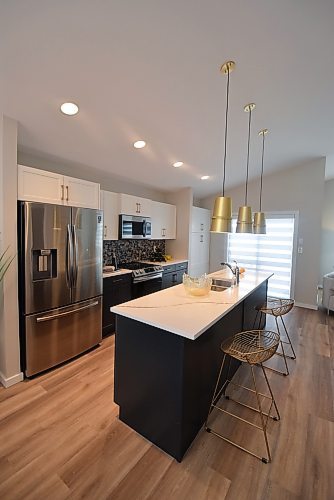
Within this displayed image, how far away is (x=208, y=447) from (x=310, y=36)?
122 inches

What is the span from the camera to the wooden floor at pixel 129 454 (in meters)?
1.41

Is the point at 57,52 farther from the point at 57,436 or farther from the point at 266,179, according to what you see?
the point at 266,179

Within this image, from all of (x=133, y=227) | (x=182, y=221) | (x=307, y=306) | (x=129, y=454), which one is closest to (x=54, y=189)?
(x=133, y=227)

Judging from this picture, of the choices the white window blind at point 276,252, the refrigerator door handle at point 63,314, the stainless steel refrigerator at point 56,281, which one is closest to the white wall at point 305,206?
the white window blind at point 276,252

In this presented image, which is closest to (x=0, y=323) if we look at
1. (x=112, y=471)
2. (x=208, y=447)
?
(x=112, y=471)

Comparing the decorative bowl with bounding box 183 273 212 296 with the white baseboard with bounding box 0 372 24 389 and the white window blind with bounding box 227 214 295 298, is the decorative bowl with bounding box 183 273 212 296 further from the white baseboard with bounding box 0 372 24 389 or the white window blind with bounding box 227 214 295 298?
the white window blind with bounding box 227 214 295 298

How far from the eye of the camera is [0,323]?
227 centimetres

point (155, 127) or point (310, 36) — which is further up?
point (310, 36)

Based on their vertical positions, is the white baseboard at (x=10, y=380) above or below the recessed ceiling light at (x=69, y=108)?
below

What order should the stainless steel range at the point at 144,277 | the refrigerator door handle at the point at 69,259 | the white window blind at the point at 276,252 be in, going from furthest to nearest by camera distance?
the white window blind at the point at 276,252 < the stainless steel range at the point at 144,277 < the refrigerator door handle at the point at 69,259

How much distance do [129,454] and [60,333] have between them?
1.41 meters

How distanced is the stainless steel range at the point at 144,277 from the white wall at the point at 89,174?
1.36m

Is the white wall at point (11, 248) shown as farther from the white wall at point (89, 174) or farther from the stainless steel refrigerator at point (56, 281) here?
the white wall at point (89, 174)

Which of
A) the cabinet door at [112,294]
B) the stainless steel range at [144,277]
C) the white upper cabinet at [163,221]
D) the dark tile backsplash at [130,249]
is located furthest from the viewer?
the white upper cabinet at [163,221]
